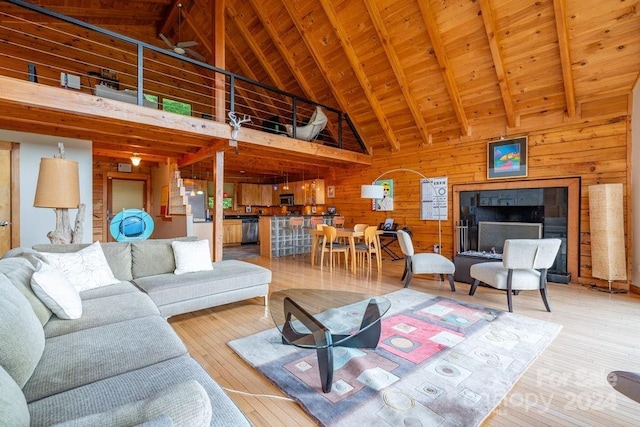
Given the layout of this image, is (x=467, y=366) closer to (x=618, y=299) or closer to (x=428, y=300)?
(x=428, y=300)

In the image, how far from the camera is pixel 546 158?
15.8ft

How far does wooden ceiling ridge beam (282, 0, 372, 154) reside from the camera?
5164 millimetres

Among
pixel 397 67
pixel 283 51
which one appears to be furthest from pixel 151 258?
pixel 283 51

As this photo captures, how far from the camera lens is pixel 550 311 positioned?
129 inches

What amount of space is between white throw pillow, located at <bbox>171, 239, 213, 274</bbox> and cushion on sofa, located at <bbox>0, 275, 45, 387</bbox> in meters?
1.65

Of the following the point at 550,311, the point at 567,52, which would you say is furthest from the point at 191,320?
the point at 567,52

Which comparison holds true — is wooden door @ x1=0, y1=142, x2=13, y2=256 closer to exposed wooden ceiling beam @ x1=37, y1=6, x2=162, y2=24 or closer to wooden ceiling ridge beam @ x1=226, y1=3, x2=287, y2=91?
exposed wooden ceiling beam @ x1=37, y1=6, x2=162, y2=24

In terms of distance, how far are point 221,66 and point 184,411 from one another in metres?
5.40

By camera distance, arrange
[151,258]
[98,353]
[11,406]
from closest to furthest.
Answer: [11,406] < [98,353] < [151,258]

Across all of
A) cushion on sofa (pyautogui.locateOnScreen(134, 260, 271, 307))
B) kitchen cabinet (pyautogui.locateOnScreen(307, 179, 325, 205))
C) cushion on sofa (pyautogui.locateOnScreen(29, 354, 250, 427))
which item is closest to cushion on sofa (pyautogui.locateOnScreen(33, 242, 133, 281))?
cushion on sofa (pyautogui.locateOnScreen(134, 260, 271, 307))

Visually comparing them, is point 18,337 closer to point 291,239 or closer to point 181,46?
point 181,46

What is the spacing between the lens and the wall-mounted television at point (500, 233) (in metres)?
4.89

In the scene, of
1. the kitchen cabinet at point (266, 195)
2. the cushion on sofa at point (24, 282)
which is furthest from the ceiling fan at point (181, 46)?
the kitchen cabinet at point (266, 195)

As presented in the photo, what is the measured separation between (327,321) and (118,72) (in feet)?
16.3
